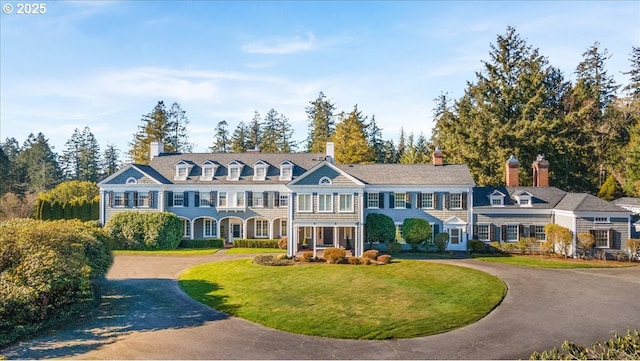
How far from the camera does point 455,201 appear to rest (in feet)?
116

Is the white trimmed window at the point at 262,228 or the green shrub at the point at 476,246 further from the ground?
the white trimmed window at the point at 262,228

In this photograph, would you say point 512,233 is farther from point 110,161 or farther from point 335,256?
point 110,161

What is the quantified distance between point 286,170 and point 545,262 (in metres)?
23.1

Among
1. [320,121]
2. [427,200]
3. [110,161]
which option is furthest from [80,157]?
[427,200]

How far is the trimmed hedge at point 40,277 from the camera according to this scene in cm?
1570

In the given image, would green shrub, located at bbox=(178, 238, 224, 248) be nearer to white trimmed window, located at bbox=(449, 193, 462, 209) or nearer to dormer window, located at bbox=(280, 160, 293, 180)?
dormer window, located at bbox=(280, 160, 293, 180)

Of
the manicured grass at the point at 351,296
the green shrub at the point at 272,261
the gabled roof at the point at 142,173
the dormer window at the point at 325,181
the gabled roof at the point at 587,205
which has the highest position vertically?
the gabled roof at the point at 142,173

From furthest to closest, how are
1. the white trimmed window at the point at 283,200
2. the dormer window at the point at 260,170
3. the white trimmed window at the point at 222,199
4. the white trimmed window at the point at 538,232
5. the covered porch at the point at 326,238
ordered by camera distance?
1. the dormer window at the point at 260,170
2. the white trimmed window at the point at 222,199
3. the white trimmed window at the point at 283,200
4. the white trimmed window at the point at 538,232
5. the covered porch at the point at 326,238

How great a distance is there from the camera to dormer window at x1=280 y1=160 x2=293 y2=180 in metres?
40.4

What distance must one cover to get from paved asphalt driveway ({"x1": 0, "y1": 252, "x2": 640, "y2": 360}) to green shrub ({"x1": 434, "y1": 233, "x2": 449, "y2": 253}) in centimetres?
1119

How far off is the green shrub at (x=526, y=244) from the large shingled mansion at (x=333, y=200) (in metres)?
0.90

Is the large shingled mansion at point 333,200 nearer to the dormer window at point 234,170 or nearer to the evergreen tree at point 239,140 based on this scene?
the dormer window at point 234,170

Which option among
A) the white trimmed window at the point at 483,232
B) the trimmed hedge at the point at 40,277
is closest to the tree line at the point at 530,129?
the white trimmed window at the point at 483,232

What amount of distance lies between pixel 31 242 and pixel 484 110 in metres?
46.7
